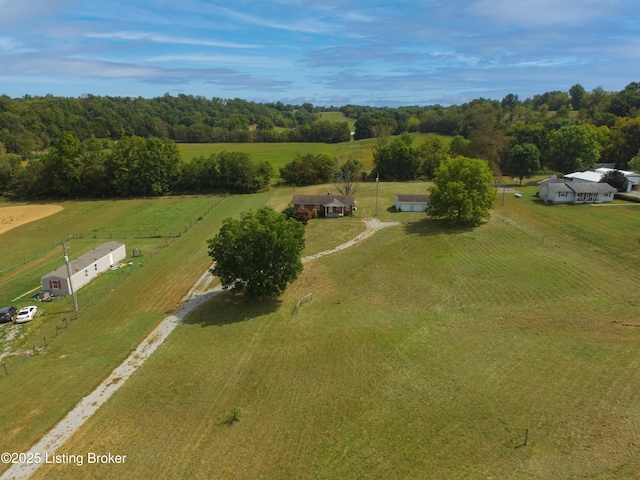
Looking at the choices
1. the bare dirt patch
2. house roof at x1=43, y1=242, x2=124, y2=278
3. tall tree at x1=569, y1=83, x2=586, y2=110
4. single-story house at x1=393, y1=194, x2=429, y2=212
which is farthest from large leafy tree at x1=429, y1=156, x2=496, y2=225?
tall tree at x1=569, y1=83, x2=586, y2=110

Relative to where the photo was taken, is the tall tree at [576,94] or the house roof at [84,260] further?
the tall tree at [576,94]

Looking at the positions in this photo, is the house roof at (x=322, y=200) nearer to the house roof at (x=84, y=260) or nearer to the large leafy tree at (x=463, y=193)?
the large leafy tree at (x=463, y=193)

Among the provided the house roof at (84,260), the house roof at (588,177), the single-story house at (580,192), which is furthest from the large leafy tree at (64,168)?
the house roof at (588,177)

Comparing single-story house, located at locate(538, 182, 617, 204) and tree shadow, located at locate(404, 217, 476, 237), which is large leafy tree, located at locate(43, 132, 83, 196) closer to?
tree shadow, located at locate(404, 217, 476, 237)

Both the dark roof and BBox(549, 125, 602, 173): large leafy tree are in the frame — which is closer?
the dark roof

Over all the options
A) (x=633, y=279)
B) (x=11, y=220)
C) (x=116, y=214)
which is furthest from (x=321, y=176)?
(x=633, y=279)

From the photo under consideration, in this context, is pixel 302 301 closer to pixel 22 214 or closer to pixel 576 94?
pixel 22 214
